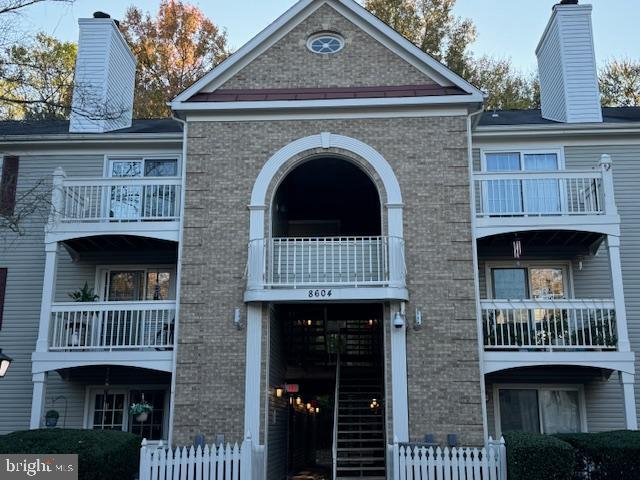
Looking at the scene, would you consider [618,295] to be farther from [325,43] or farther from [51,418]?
[51,418]

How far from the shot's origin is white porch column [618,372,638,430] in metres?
12.9

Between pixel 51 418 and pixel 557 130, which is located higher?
pixel 557 130

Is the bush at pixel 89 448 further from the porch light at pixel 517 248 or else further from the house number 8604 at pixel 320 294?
the porch light at pixel 517 248

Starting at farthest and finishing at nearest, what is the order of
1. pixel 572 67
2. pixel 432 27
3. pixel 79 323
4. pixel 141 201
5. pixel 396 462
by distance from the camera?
pixel 432 27, pixel 572 67, pixel 141 201, pixel 79 323, pixel 396 462

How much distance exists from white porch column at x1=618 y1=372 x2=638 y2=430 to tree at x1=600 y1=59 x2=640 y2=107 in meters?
19.6

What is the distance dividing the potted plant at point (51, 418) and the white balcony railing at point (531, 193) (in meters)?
10.1

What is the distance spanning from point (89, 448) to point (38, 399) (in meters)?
3.24

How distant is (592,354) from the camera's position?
1341cm

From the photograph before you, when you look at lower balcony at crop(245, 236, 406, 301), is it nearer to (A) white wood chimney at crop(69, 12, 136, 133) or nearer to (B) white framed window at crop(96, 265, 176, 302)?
(B) white framed window at crop(96, 265, 176, 302)

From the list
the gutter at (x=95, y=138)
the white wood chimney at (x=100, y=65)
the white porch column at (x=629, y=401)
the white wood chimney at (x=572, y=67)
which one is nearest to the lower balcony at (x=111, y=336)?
the gutter at (x=95, y=138)

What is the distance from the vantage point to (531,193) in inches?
569

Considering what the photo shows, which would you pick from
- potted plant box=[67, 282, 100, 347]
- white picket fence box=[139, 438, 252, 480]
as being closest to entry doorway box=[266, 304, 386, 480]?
white picket fence box=[139, 438, 252, 480]

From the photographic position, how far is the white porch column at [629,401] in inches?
506

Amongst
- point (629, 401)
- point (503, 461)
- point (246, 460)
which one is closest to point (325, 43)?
point (246, 460)
